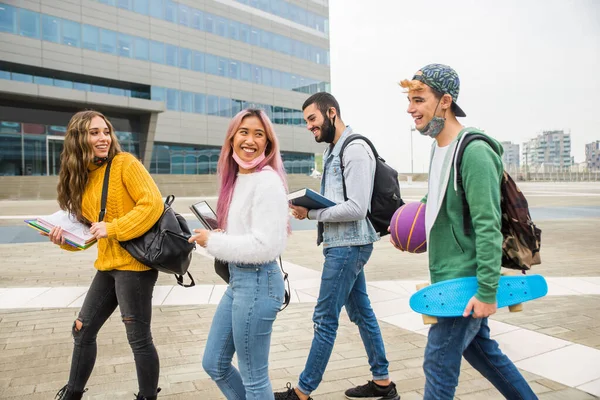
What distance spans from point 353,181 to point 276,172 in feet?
2.53

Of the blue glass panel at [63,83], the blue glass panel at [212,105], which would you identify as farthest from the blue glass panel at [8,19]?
the blue glass panel at [212,105]

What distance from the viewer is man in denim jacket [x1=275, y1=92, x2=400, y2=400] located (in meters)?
3.19

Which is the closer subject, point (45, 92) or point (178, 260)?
point (178, 260)

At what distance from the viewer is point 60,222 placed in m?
3.19

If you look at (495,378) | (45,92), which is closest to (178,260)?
(495,378)

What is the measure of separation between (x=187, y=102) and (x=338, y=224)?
44.3 meters

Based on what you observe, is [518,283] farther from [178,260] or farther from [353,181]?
[178,260]

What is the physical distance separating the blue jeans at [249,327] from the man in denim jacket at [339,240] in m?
0.78

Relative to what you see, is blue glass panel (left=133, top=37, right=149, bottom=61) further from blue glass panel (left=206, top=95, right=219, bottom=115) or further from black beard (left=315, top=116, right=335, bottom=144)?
black beard (left=315, top=116, right=335, bottom=144)

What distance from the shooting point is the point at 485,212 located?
2.19 m

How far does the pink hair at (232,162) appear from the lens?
2.60 meters

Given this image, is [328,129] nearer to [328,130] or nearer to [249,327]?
[328,130]

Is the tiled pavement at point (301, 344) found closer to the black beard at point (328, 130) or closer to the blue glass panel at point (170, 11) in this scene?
the black beard at point (328, 130)

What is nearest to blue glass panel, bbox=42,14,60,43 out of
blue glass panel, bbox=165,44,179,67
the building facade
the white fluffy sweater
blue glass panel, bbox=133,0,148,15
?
the building facade
